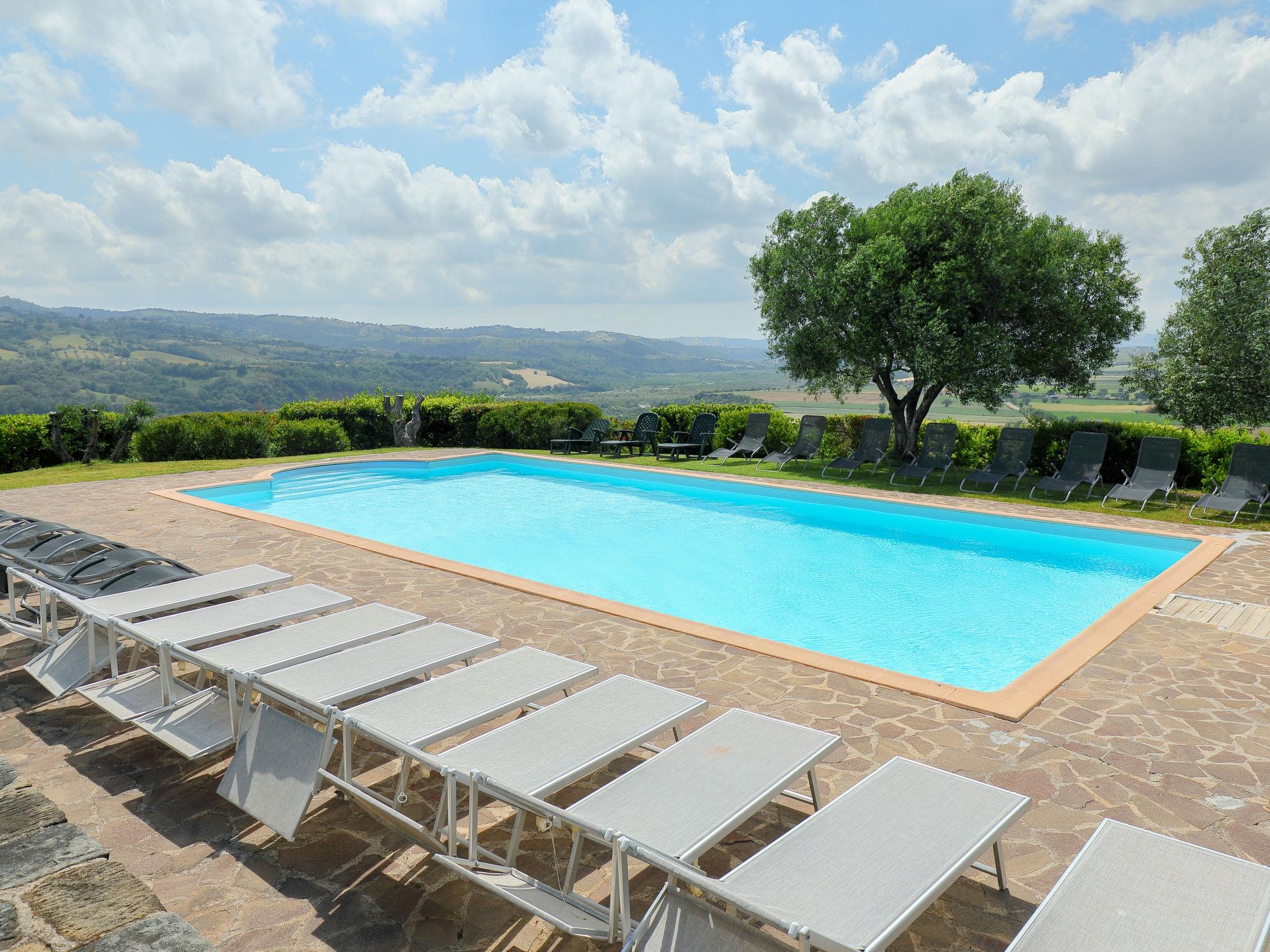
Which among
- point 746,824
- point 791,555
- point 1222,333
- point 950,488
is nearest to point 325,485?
point 791,555

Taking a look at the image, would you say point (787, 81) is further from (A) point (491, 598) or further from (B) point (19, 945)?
(B) point (19, 945)

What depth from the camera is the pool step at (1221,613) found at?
222 inches

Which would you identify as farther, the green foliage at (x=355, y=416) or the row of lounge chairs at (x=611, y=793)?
the green foliage at (x=355, y=416)

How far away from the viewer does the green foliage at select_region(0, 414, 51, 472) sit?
14609 mm

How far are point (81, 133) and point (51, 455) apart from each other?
7446 millimetres

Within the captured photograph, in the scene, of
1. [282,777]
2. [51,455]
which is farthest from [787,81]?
[51,455]

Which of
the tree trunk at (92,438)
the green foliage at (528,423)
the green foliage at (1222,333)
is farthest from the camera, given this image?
the green foliage at (528,423)

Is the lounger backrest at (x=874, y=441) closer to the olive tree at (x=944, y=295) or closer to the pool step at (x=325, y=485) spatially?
the olive tree at (x=944, y=295)

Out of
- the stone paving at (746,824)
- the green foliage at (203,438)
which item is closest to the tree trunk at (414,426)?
the green foliage at (203,438)

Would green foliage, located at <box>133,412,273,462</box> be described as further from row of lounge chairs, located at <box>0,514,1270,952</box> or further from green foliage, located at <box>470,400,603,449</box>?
row of lounge chairs, located at <box>0,514,1270,952</box>

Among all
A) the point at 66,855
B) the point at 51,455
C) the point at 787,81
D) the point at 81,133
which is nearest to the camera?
the point at 66,855

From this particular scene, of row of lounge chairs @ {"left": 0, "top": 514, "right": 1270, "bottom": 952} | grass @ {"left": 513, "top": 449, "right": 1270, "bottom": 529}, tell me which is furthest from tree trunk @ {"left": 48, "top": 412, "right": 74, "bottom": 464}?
row of lounge chairs @ {"left": 0, "top": 514, "right": 1270, "bottom": 952}

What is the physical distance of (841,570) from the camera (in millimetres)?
8789

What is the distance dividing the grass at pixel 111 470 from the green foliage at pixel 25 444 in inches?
8.5
